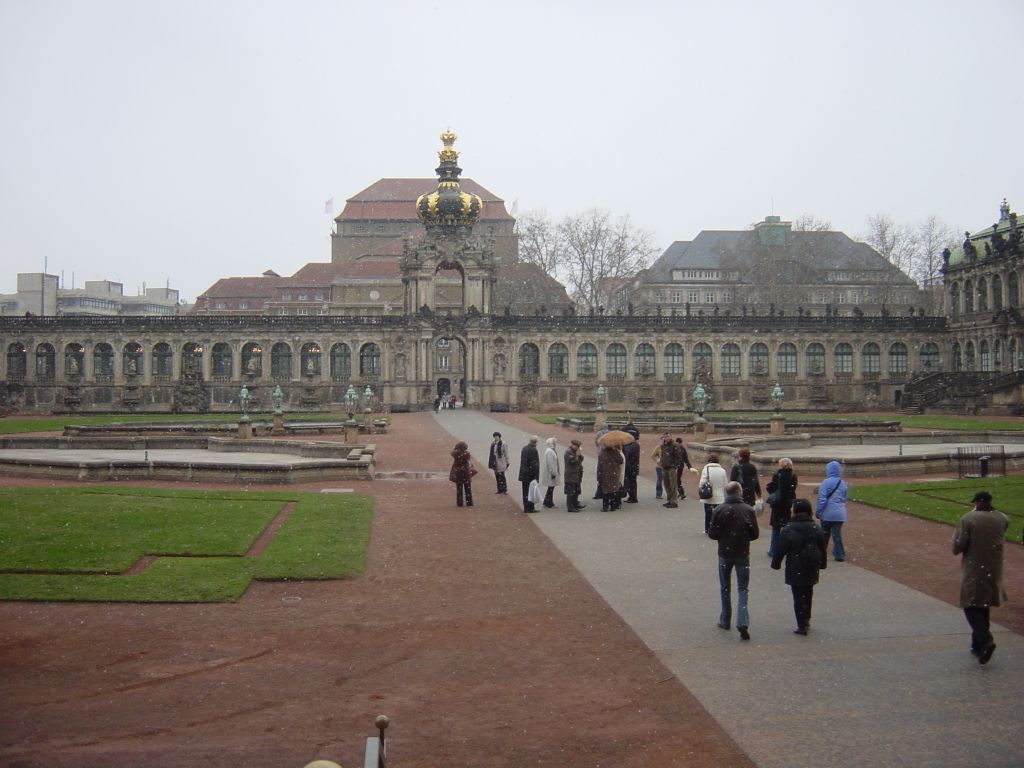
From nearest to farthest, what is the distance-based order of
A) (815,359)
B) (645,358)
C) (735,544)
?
(735,544)
(645,358)
(815,359)

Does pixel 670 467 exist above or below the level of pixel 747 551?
above

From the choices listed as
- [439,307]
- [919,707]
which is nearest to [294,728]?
[919,707]

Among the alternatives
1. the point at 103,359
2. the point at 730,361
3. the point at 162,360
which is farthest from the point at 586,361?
the point at 103,359

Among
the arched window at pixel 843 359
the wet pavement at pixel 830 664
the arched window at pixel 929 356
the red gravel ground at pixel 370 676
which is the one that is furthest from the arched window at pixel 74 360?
the wet pavement at pixel 830 664

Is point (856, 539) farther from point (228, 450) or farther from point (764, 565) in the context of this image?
point (228, 450)

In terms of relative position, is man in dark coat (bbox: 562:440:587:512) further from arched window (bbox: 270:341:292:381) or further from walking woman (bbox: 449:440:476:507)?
arched window (bbox: 270:341:292:381)

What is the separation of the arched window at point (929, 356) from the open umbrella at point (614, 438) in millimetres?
64381

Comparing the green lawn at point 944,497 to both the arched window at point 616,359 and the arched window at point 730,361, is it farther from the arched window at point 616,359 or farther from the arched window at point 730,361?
the arched window at point 730,361

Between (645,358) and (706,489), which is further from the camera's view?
(645,358)

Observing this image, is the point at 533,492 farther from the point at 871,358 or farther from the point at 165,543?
the point at 871,358

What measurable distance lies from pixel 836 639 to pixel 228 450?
3177 cm

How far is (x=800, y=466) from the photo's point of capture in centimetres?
3188

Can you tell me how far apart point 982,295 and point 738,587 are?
73.7m

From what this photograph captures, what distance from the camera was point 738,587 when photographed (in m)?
13.6
